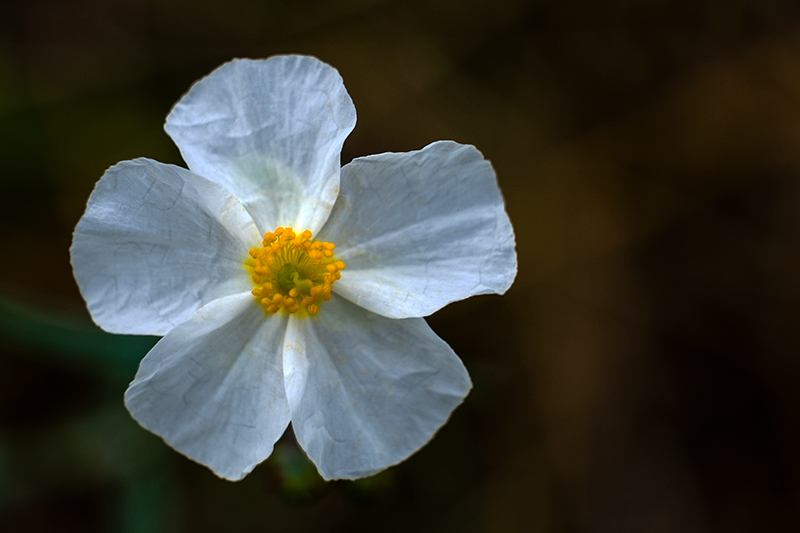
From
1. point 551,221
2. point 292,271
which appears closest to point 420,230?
point 292,271

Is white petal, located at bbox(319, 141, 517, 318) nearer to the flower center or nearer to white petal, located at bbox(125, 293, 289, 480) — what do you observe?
the flower center

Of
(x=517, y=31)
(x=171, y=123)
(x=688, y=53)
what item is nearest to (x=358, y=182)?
(x=171, y=123)

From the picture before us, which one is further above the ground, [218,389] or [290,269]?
[290,269]

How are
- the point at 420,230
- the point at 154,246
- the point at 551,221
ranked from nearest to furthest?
the point at 154,246 < the point at 420,230 < the point at 551,221

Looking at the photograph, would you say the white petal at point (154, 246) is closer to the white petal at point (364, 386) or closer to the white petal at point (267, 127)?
the white petal at point (267, 127)

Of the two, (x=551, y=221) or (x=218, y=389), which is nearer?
(x=218, y=389)

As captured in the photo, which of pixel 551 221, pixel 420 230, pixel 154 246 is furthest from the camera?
pixel 551 221

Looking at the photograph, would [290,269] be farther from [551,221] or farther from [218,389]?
[551,221]

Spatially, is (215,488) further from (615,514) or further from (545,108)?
(545,108)
